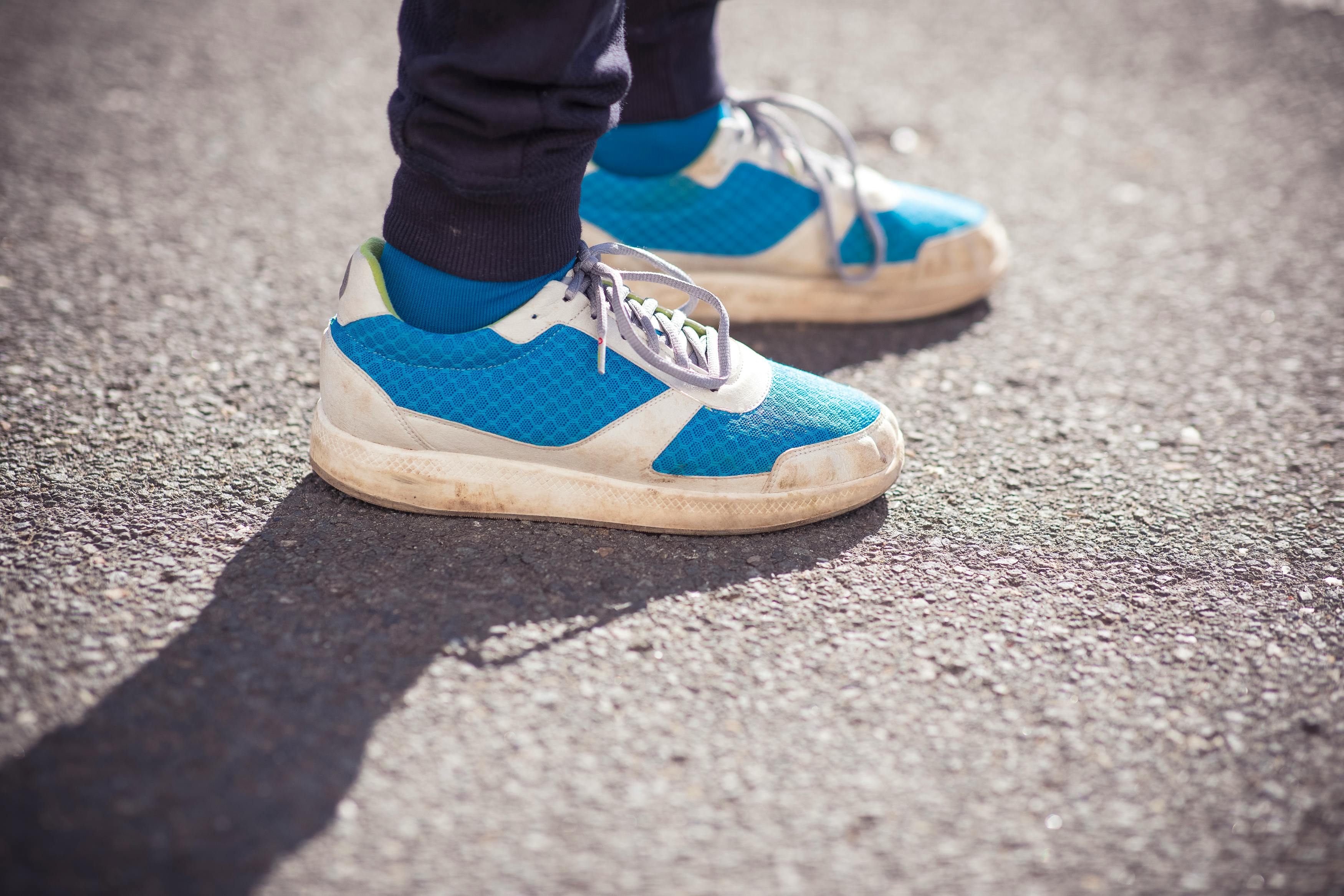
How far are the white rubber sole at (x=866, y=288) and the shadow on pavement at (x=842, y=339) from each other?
2cm

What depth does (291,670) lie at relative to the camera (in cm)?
124

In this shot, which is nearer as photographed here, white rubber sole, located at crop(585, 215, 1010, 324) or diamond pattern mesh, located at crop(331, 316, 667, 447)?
diamond pattern mesh, located at crop(331, 316, 667, 447)

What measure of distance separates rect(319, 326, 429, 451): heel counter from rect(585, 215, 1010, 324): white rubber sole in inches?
29.3

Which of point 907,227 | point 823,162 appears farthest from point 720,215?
point 907,227

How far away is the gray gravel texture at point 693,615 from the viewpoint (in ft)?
3.49

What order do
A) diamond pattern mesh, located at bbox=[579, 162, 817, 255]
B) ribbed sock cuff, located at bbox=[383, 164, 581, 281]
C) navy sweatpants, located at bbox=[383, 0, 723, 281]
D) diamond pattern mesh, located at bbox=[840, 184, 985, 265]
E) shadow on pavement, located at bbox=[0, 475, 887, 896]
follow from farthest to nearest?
diamond pattern mesh, located at bbox=[840, 184, 985, 265] → diamond pattern mesh, located at bbox=[579, 162, 817, 255] → ribbed sock cuff, located at bbox=[383, 164, 581, 281] → navy sweatpants, located at bbox=[383, 0, 723, 281] → shadow on pavement, located at bbox=[0, 475, 887, 896]

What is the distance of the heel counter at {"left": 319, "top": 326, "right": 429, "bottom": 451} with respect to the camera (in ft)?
4.69

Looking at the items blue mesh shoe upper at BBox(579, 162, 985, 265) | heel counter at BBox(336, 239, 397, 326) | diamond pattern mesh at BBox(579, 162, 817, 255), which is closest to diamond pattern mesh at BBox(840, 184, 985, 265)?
blue mesh shoe upper at BBox(579, 162, 985, 265)

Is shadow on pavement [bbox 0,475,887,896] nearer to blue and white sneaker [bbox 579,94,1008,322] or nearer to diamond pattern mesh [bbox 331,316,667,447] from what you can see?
diamond pattern mesh [bbox 331,316,667,447]

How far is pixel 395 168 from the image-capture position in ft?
9.11

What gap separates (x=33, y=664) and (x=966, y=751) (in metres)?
1.14

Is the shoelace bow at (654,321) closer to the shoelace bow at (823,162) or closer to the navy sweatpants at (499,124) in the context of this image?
the navy sweatpants at (499,124)

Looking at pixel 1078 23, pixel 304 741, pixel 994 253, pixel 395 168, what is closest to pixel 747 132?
pixel 994 253

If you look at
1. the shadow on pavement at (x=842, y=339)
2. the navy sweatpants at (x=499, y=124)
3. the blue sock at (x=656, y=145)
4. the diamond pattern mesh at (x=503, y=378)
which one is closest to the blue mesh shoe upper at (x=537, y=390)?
the diamond pattern mesh at (x=503, y=378)
